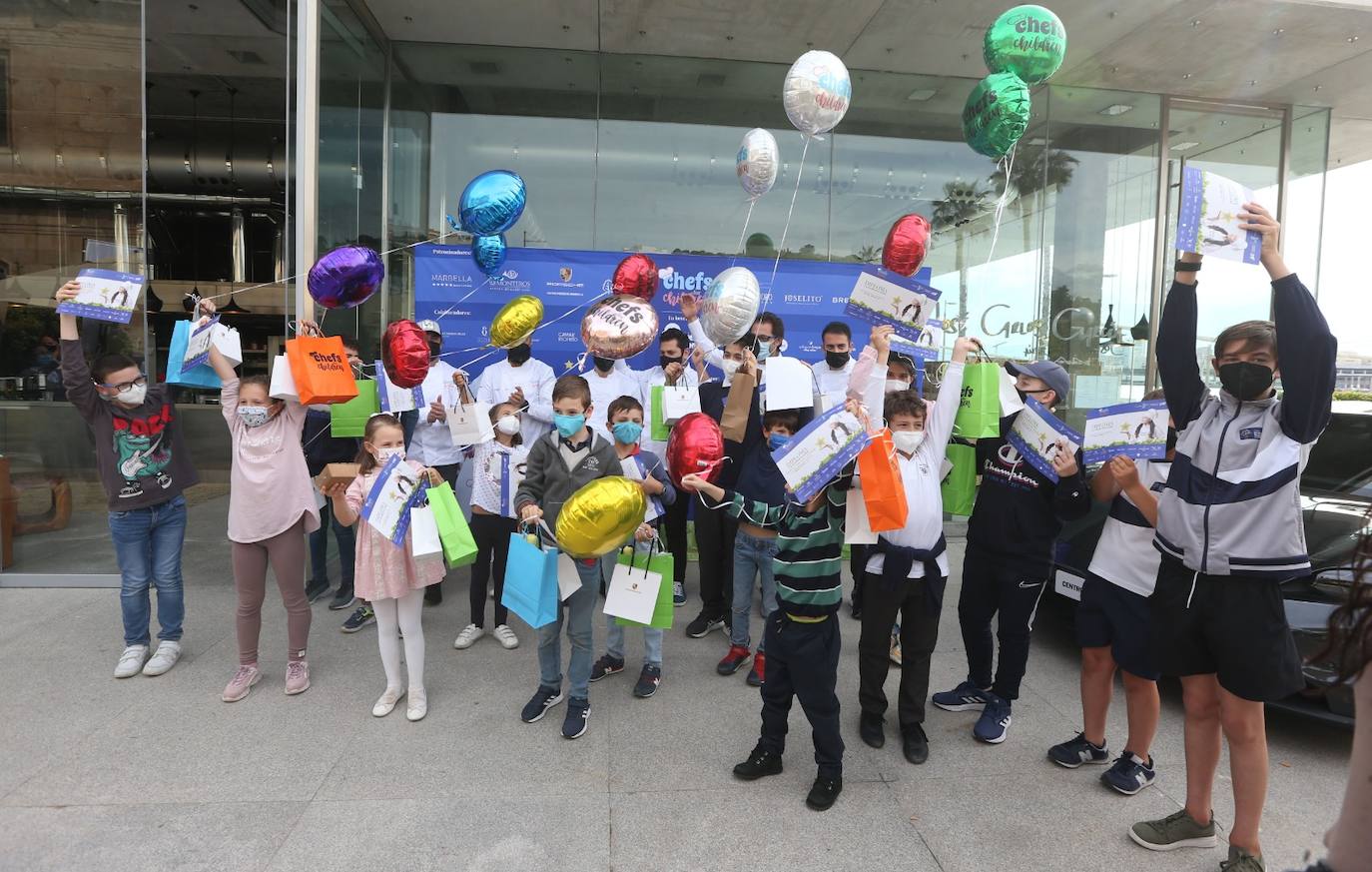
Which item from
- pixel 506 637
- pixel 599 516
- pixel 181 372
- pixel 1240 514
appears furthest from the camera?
pixel 506 637

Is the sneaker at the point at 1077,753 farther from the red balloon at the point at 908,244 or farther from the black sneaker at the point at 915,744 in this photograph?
the red balloon at the point at 908,244

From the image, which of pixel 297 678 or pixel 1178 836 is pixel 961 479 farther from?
pixel 297 678

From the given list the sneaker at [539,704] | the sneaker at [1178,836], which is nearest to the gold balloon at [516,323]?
the sneaker at [539,704]

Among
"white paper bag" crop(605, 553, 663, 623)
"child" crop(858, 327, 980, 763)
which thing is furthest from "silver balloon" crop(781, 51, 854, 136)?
"white paper bag" crop(605, 553, 663, 623)

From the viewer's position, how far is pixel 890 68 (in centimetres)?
802

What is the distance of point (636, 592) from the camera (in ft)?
10.6

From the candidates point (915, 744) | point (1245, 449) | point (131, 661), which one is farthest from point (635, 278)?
point (131, 661)

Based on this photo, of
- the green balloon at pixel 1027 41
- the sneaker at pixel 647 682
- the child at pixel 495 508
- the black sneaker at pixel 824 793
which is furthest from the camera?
the child at pixel 495 508

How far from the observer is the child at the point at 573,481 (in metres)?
3.39

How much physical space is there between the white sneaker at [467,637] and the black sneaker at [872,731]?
2473 millimetres

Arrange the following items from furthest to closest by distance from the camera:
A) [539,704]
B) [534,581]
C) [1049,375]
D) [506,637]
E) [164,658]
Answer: [506,637], [164,658], [539,704], [1049,375], [534,581]

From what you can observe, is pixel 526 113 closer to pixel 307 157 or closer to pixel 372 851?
pixel 307 157

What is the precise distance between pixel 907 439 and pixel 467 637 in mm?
3010

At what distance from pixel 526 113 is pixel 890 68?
4.15 meters
